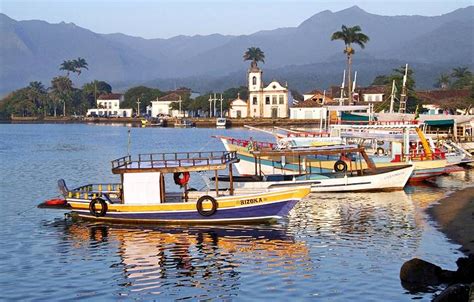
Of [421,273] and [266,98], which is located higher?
[266,98]

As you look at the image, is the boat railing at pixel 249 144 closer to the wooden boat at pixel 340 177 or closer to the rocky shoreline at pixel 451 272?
the wooden boat at pixel 340 177

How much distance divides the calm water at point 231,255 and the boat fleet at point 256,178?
804mm

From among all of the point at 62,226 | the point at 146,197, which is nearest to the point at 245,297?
the point at 146,197

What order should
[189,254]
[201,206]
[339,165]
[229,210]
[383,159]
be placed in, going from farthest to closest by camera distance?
1. [383,159]
2. [339,165]
3. [229,210]
4. [201,206]
5. [189,254]

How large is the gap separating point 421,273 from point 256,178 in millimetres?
19916

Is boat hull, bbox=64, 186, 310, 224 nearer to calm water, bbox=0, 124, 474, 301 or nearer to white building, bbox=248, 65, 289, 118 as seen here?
calm water, bbox=0, 124, 474, 301

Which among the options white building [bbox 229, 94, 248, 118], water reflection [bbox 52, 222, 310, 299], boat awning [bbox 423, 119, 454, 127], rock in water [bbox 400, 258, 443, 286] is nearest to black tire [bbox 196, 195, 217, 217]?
water reflection [bbox 52, 222, 310, 299]

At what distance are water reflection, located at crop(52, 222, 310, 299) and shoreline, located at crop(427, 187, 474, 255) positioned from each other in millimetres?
6360

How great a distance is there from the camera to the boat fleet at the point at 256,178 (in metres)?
32.7

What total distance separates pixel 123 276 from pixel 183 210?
8.23 metres

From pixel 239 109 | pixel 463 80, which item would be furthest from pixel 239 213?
pixel 463 80

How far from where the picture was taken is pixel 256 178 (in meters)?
41.9

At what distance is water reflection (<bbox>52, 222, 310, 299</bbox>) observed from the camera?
2344cm

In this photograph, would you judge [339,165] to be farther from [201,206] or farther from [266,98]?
[266,98]
